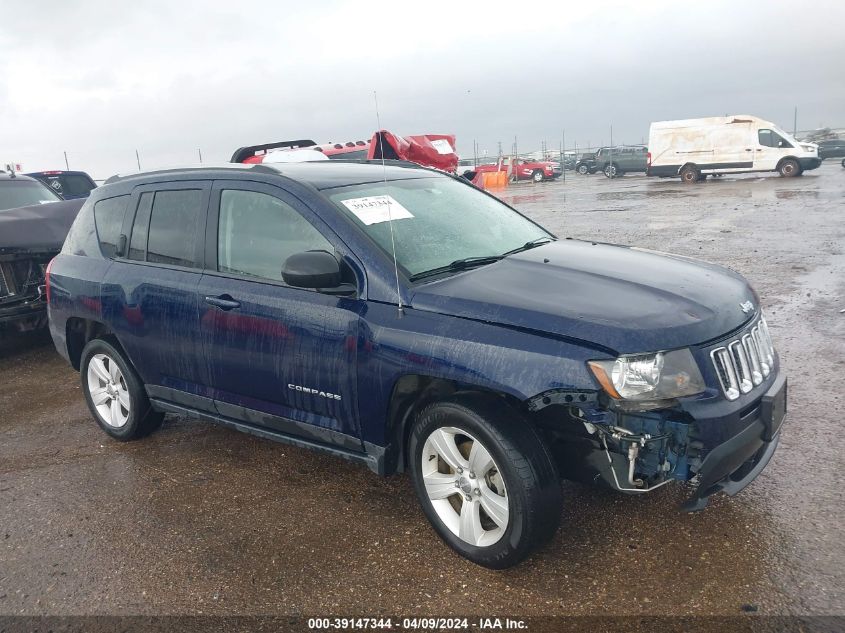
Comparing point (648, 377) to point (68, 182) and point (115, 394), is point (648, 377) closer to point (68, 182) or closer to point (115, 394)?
point (115, 394)

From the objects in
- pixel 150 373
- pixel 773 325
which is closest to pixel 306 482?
pixel 150 373

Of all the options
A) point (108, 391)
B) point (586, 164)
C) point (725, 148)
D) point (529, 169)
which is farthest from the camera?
point (586, 164)

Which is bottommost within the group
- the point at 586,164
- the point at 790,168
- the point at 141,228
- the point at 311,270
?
the point at 586,164

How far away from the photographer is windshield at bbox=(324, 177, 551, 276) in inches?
136

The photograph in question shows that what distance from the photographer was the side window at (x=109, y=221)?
4.59 metres

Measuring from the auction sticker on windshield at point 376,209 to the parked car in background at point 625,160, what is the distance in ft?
111

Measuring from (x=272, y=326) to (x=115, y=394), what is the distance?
1.84m

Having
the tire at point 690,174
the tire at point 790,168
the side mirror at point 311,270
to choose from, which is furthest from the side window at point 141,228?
the tire at point 790,168

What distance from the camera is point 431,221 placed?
12.3ft

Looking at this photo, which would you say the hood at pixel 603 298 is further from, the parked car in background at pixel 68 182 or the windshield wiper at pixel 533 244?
the parked car in background at pixel 68 182

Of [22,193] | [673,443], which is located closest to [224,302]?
[673,443]

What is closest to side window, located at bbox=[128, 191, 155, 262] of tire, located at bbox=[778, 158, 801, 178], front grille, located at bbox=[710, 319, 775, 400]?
front grille, located at bbox=[710, 319, 775, 400]

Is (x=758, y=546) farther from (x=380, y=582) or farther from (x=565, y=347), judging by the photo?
(x=380, y=582)

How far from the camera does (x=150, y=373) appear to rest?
4344 mm
